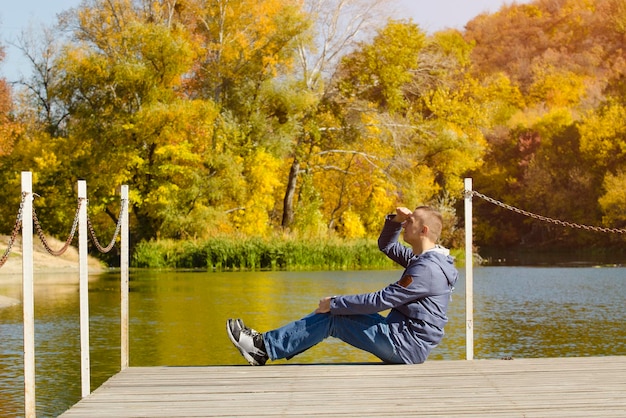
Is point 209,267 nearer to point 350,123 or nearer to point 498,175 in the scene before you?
point 350,123

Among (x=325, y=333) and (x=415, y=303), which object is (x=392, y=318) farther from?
(x=325, y=333)

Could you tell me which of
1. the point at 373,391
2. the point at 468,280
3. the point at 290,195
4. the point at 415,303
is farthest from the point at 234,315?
the point at 290,195

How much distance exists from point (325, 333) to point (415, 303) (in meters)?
0.59

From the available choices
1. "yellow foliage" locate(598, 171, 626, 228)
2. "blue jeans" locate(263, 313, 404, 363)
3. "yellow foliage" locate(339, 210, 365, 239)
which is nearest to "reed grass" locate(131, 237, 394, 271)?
"yellow foliage" locate(339, 210, 365, 239)

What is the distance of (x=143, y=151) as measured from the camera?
36.5 m

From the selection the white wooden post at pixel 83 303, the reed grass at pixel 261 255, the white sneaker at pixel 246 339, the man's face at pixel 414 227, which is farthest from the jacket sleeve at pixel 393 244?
the reed grass at pixel 261 255

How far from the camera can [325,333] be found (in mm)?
7148

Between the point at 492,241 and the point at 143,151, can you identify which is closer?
the point at 143,151

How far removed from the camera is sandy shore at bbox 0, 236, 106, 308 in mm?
28578

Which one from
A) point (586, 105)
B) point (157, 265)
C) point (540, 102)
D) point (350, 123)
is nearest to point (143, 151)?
point (157, 265)

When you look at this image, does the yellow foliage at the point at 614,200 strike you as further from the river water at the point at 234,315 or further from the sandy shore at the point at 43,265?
the sandy shore at the point at 43,265

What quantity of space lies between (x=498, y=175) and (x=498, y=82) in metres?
6.39

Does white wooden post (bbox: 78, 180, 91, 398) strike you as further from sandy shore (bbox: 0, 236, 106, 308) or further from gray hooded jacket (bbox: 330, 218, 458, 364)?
sandy shore (bbox: 0, 236, 106, 308)

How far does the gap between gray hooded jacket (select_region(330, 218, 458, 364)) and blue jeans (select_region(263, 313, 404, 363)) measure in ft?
0.27
